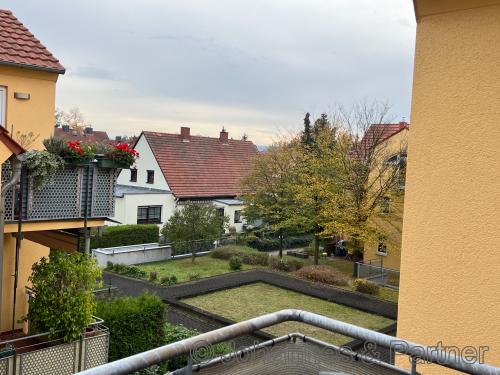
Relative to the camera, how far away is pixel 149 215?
29.5 meters

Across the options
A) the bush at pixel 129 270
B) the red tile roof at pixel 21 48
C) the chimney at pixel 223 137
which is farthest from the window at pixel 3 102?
the chimney at pixel 223 137

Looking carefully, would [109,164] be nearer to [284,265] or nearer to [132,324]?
[132,324]

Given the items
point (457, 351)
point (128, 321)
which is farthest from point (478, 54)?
point (128, 321)

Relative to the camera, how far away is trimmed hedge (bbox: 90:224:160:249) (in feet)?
81.3

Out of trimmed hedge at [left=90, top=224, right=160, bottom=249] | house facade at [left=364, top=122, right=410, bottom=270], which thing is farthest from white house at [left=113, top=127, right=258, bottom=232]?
house facade at [left=364, top=122, right=410, bottom=270]

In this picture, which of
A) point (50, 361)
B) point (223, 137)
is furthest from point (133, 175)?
point (50, 361)

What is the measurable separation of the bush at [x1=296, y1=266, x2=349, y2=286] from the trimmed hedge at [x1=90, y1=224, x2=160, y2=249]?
9.54 meters

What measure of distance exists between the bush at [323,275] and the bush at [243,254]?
3.06 meters

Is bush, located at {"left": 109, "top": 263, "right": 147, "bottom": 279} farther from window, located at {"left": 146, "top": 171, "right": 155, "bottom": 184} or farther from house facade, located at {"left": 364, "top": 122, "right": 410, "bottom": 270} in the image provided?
house facade, located at {"left": 364, "top": 122, "right": 410, "bottom": 270}

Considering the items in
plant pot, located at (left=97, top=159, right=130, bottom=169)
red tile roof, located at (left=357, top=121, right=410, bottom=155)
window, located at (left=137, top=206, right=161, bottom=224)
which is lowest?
window, located at (left=137, top=206, right=161, bottom=224)

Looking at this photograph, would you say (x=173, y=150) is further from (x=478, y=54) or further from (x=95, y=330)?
(x=478, y=54)

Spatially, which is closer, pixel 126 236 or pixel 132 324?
pixel 132 324

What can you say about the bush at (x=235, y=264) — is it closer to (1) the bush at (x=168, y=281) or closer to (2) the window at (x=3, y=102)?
(1) the bush at (x=168, y=281)

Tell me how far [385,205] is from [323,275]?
4.81 meters
